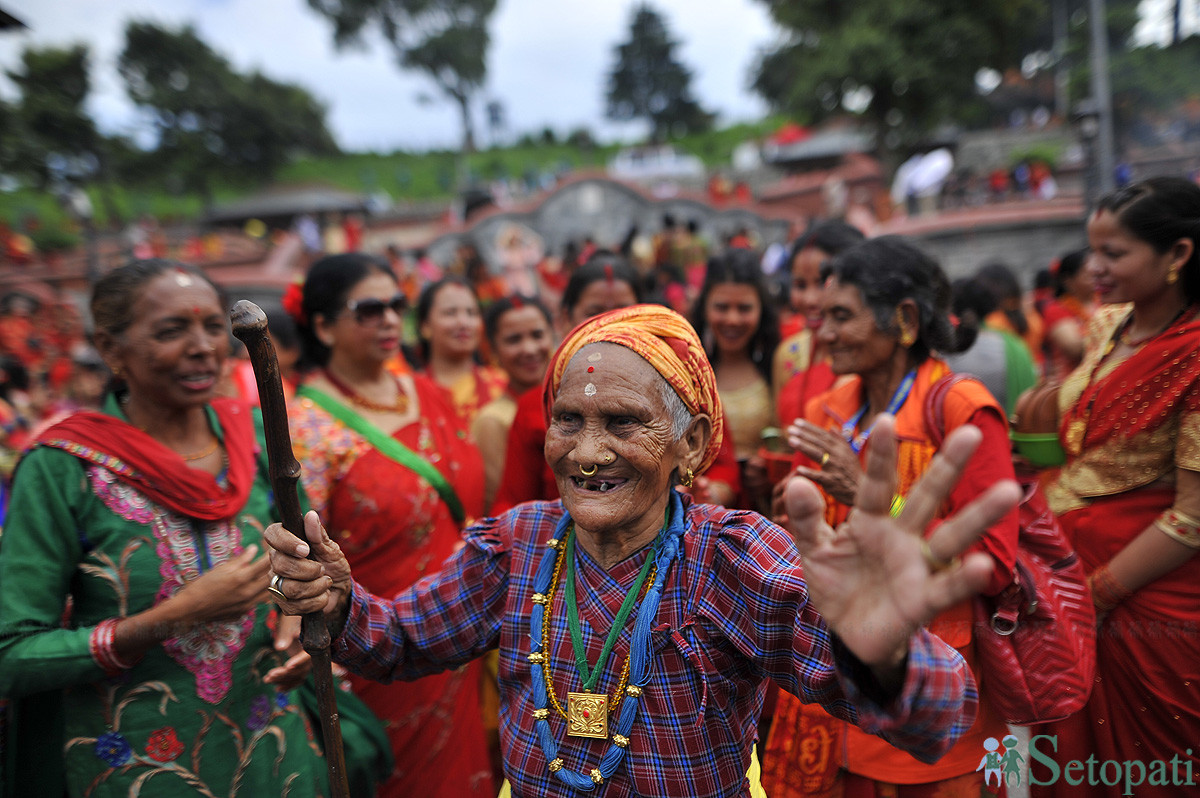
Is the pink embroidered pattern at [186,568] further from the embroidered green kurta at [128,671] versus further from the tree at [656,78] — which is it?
the tree at [656,78]

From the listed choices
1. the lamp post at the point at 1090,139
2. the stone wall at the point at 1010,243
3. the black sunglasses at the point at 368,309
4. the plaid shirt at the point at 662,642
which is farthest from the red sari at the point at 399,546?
the stone wall at the point at 1010,243

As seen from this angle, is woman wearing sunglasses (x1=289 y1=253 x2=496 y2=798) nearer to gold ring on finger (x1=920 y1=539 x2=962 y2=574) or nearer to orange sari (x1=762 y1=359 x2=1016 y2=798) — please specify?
orange sari (x1=762 y1=359 x2=1016 y2=798)

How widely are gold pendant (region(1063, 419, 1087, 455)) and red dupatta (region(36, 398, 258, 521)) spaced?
317cm

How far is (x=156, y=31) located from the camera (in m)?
43.2

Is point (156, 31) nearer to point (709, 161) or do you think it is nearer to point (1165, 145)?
point (709, 161)

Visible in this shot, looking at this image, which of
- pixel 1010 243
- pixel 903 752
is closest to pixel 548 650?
pixel 903 752

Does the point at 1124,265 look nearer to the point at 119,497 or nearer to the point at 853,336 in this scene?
the point at 853,336

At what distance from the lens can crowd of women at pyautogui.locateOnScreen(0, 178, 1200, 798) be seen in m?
1.60

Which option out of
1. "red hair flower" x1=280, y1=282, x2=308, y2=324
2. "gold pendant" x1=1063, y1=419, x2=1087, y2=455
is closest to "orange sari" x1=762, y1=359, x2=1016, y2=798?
"gold pendant" x1=1063, y1=419, x2=1087, y2=455

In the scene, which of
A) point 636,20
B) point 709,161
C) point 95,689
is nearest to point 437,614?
point 95,689

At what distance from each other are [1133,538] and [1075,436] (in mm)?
436

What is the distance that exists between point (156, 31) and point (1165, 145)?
2041 inches

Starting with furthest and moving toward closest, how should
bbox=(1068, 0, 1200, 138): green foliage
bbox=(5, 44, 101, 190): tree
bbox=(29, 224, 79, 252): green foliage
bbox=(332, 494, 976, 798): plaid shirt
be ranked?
bbox=(5, 44, 101, 190): tree
bbox=(29, 224, 79, 252): green foliage
bbox=(1068, 0, 1200, 138): green foliage
bbox=(332, 494, 976, 798): plaid shirt

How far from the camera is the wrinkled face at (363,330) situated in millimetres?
3141
